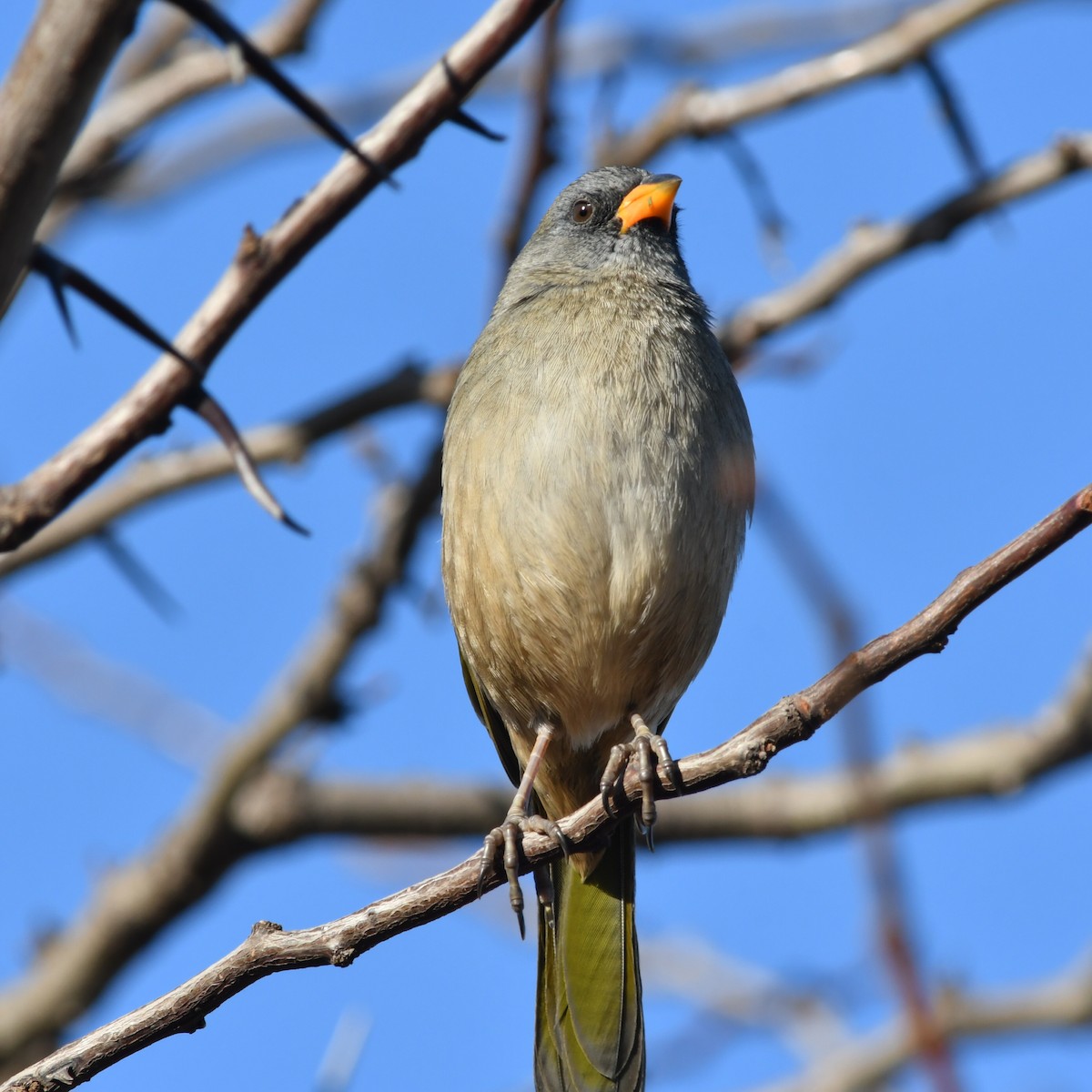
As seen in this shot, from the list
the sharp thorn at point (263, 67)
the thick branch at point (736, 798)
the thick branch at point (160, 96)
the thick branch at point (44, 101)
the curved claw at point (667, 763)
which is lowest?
the curved claw at point (667, 763)

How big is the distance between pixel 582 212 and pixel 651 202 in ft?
0.98

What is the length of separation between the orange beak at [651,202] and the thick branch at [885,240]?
1145 millimetres

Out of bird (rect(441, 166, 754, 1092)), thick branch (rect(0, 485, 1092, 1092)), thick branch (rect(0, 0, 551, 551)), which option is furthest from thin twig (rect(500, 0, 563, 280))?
thick branch (rect(0, 485, 1092, 1092))

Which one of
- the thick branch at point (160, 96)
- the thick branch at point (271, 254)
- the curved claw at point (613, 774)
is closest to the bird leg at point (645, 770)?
the curved claw at point (613, 774)

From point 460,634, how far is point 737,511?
3.04ft

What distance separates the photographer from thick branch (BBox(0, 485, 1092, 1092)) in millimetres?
2404

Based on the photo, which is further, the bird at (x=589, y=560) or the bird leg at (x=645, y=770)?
the bird at (x=589, y=560)

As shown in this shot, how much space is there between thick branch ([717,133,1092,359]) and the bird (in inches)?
68.5

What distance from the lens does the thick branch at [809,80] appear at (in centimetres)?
596

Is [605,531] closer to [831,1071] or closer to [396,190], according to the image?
[396,190]

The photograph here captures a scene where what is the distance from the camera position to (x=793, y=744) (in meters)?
2.67

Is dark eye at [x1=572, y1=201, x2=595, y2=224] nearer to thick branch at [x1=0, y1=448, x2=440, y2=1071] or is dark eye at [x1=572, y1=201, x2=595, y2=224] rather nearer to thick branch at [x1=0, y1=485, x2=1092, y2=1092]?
thick branch at [x1=0, y1=448, x2=440, y2=1071]

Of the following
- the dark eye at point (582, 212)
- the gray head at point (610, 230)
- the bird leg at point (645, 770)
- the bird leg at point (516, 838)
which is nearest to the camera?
the bird leg at point (645, 770)

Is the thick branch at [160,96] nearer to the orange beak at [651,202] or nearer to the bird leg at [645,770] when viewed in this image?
the orange beak at [651,202]
